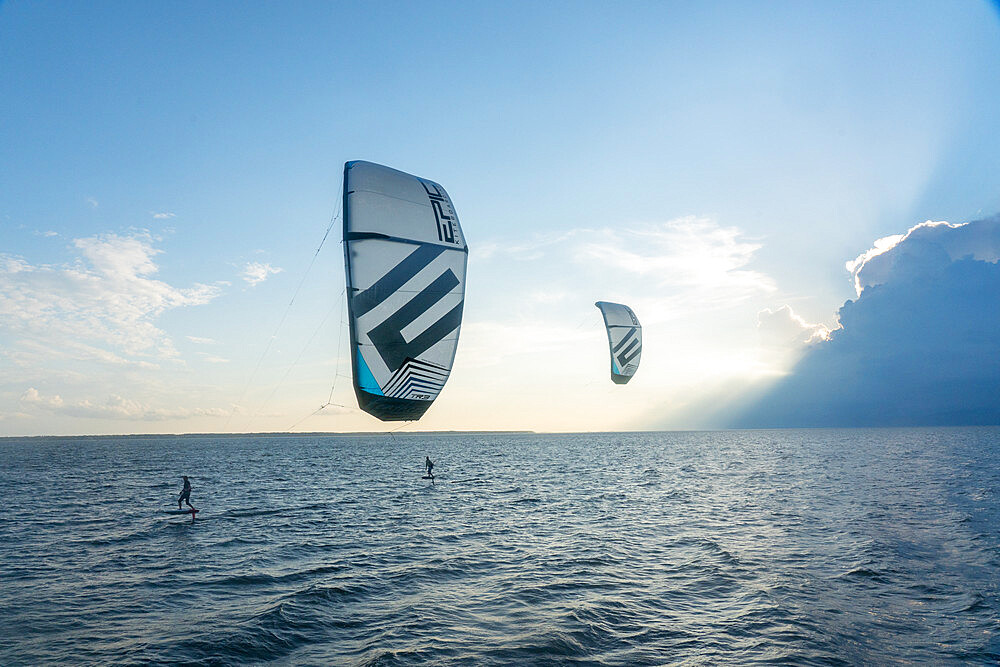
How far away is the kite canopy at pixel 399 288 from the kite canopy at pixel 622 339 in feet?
95.3

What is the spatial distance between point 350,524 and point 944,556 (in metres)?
24.6

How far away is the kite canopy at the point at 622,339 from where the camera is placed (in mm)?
38875

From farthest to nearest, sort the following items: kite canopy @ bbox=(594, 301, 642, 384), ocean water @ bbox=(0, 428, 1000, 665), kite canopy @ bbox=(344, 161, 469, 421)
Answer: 1. kite canopy @ bbox=(594, 301, 642, 384)
2. ocean water @ bbox=(0, 428, 1000, 665)
3. kite canopy @ bbox=(344, 161, 469, 421)

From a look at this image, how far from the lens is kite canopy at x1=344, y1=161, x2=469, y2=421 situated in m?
9.95

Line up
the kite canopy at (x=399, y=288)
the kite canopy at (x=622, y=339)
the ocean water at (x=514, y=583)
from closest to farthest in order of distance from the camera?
the kite canopy at (x=399, y=288)
the ocean water at (x=514, y=583)
the kite canopy at (x=622, y=339)

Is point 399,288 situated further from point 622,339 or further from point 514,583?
point 622,339

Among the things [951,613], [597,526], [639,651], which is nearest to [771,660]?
[639,651]

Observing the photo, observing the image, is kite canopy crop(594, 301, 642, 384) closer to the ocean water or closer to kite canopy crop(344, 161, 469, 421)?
the ocean water

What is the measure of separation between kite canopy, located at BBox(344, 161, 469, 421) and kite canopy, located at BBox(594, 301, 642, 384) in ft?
95.3

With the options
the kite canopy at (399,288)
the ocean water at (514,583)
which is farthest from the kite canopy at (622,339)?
the kite canopy at (399,288)

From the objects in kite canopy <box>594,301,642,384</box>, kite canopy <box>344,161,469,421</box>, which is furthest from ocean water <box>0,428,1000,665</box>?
kite canopy <box>594,301,642,384</box>

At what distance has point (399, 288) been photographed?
10359 millimetres

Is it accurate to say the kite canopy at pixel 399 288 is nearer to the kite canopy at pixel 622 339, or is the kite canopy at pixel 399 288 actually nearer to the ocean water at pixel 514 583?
the ocean water at pixel 514 583

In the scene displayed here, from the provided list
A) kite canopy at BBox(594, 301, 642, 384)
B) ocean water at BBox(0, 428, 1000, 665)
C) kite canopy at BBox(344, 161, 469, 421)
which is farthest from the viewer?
kite canopy at BBox(594, 301, 642, 384)
